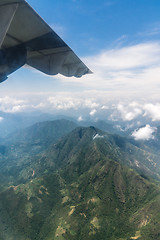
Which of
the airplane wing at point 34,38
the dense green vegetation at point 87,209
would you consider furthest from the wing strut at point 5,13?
the dense green vegetation at point 87,209

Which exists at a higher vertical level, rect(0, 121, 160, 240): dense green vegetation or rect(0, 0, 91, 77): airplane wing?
rect(0, 0, 91, 77): airplane wing

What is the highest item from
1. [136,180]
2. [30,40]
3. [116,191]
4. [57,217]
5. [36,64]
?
[30,40]

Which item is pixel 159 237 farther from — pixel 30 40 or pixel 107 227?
pixel 30 40

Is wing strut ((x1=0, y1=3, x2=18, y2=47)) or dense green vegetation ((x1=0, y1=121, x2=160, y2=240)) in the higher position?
wing strut ((x1=0, y1=3, x2=18, y2=47))

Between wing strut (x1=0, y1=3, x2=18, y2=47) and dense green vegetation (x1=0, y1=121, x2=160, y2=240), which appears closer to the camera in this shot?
wing strut (x1=0, y1=3, x2=18, y2=47)

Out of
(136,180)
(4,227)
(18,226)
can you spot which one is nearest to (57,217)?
(18,226)

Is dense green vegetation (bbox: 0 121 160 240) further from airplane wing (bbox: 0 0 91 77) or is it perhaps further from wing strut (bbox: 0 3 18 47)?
wing strut (bbox: 0 3 18 47)

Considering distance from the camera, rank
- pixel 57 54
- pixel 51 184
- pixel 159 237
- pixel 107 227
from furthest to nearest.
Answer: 1. pixel 51 184
2. pixel 107 227
3. pixel 159 237
4. pixel 57 54

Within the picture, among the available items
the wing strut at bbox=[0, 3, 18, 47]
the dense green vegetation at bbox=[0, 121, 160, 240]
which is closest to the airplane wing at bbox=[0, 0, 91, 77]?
the wing strut at bbox=[0, 3, 18, 47]
